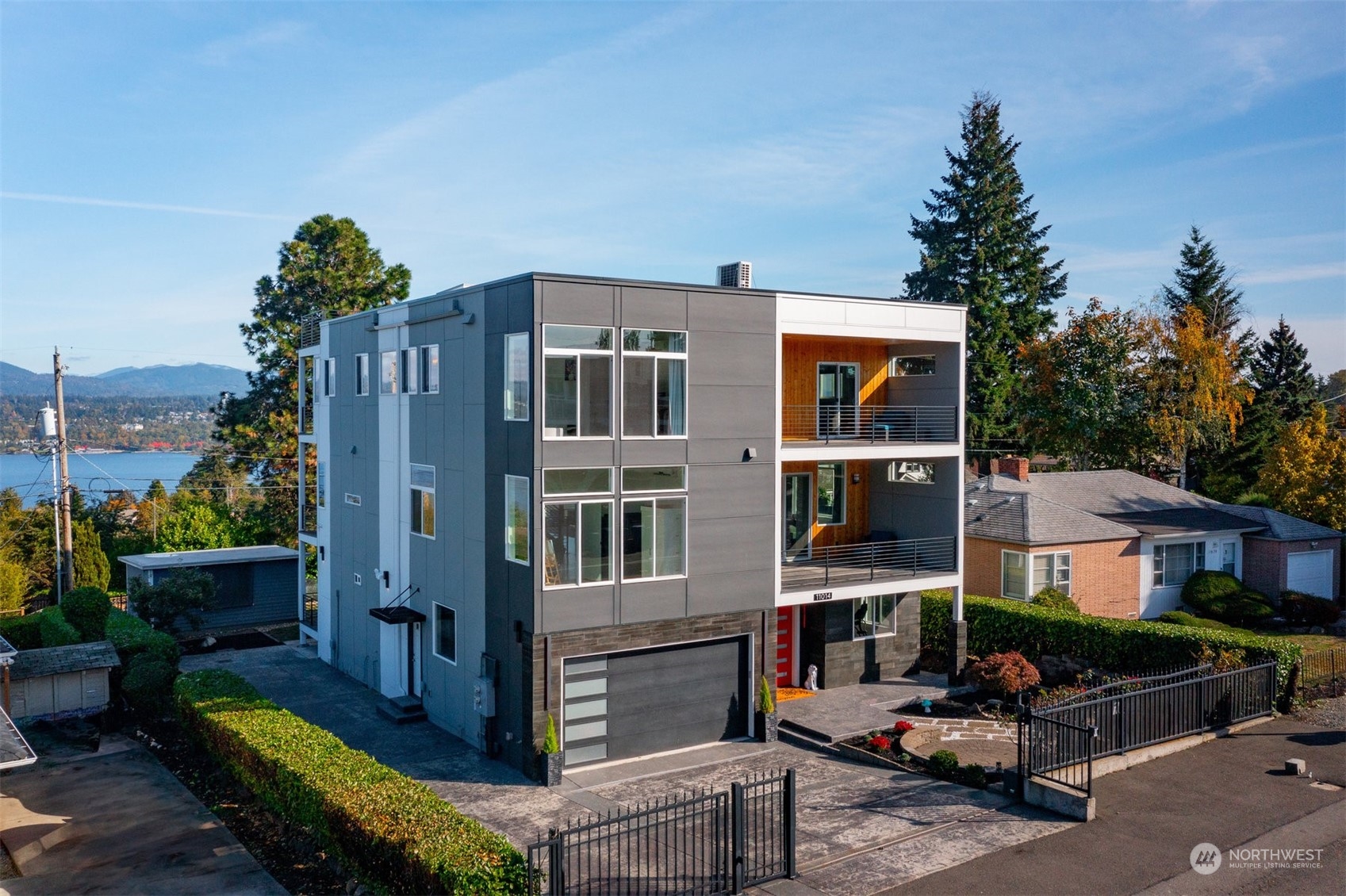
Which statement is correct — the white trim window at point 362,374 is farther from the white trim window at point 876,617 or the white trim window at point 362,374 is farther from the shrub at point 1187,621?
the shrub at point 1187,621

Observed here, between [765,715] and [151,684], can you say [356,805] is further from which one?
[151,684]

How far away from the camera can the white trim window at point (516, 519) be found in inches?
687

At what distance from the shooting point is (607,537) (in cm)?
1784

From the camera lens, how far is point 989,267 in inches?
1841

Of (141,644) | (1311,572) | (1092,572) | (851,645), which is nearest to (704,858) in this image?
(851,645)

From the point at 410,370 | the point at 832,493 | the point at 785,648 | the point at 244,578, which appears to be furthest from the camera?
the point at 244,578

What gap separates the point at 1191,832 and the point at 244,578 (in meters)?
28.2

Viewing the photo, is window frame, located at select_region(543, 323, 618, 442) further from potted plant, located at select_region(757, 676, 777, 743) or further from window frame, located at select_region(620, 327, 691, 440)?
potted plant, located at select_region(757, 676, 777, 743)

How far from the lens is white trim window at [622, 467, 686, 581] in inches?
711

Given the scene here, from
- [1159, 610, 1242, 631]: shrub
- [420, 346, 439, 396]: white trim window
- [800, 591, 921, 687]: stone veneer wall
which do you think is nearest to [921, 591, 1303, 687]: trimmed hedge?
[800, 591, 921, 687]: stone veneer wall

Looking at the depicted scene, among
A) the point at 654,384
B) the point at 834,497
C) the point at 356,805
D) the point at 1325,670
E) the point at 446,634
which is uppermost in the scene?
the point at 654,384

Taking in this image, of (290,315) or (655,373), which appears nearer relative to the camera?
(655,373)

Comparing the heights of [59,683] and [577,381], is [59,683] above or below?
below

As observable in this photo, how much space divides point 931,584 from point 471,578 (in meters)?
10.6
